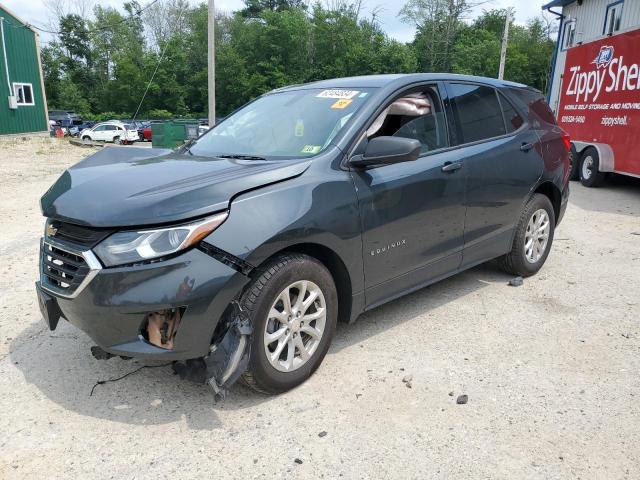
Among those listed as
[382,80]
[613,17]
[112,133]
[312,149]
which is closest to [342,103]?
[382,80]

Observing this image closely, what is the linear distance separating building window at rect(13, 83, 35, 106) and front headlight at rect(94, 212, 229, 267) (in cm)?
2942

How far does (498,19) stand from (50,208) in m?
69.9

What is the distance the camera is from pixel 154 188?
2.81 m

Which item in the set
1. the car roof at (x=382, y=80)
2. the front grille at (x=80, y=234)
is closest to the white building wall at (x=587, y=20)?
the car roof at (x=382, y=80)

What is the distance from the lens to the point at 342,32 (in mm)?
56906

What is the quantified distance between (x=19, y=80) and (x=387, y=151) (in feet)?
99.0

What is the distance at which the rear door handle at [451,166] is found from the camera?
3881 mm

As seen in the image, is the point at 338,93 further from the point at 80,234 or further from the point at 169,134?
the point at 169,134

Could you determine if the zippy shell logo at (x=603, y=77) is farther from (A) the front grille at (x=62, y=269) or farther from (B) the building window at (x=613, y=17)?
(A) the front grille at (x=62, y=269)

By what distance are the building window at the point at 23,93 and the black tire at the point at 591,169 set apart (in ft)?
88.4

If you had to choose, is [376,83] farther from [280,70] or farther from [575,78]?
[280,70]

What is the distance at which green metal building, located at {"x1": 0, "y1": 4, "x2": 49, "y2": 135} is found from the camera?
2647 centimetres

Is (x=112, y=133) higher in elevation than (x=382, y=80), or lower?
lower

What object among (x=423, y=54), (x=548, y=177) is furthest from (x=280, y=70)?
(x=548, y=177)
